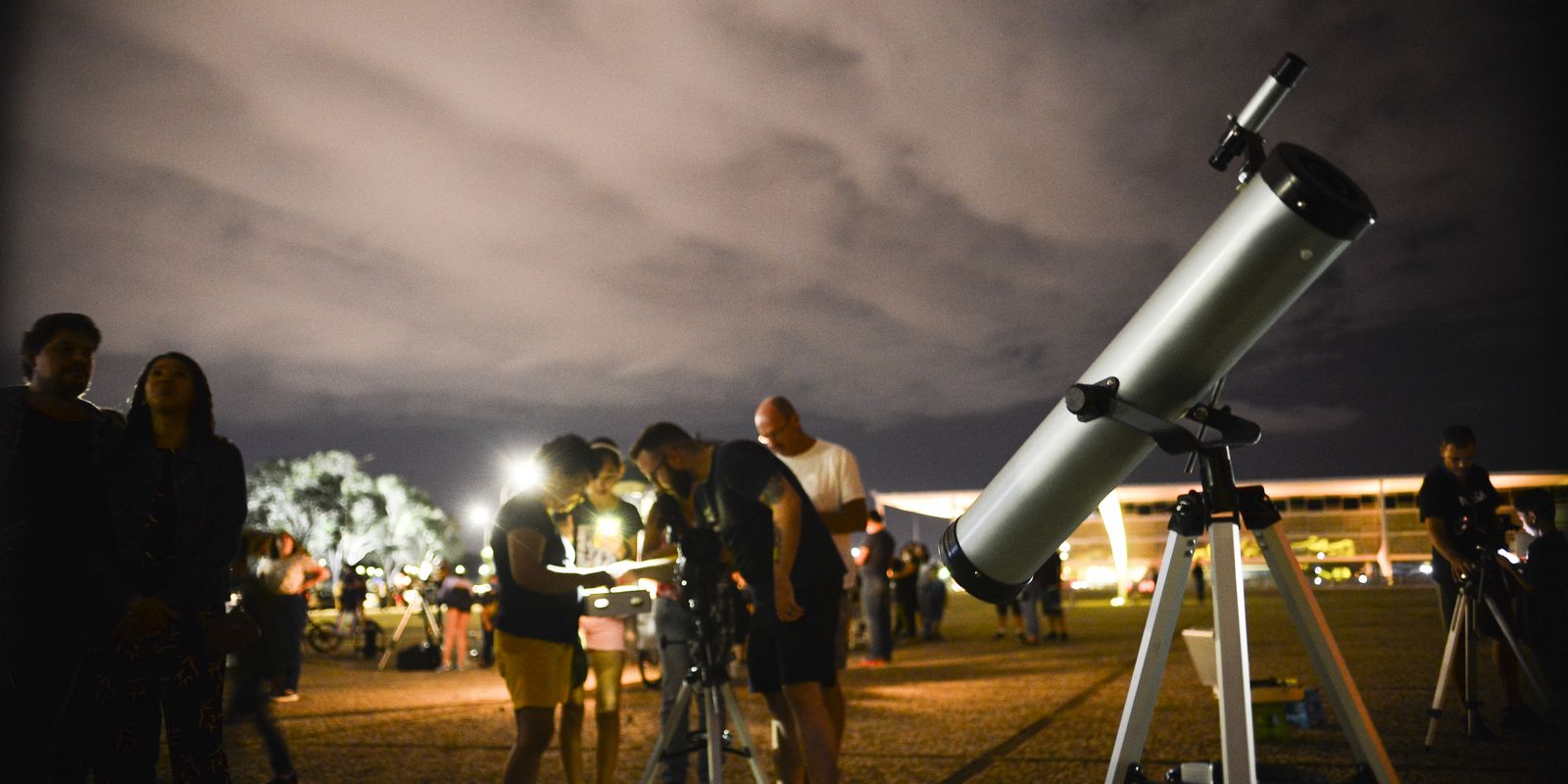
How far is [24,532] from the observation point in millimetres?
3039

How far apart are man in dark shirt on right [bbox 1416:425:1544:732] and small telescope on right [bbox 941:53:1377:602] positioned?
4835mm

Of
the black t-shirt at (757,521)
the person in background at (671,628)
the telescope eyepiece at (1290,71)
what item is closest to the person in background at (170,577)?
the person in background at (671,628)

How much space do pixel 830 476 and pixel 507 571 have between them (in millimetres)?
1532

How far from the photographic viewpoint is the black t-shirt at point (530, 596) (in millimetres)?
4090

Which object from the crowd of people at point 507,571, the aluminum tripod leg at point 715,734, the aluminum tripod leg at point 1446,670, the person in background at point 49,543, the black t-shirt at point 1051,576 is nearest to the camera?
the person in background at point 49,543

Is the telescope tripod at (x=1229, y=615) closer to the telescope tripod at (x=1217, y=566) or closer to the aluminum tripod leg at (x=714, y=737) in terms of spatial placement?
the telescope tripod at (x=1217, y=566)

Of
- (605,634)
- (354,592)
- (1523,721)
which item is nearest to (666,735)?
(605,634)

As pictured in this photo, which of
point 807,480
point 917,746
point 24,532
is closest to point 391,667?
point 917,746

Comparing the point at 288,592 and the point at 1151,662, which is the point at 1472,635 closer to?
the point at 1151,662

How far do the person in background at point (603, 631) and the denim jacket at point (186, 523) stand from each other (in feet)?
4.66

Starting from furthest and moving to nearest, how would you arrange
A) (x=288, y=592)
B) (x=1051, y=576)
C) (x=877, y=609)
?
1. (x=1051, y=576)
2. (x=877, y=609)
3. (x=288, y=592)

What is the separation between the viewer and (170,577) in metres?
3.27

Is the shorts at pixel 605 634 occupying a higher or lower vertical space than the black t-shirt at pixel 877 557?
lower

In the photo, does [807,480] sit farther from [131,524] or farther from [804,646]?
[131,524]
